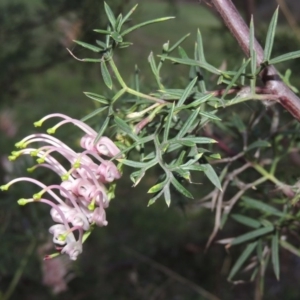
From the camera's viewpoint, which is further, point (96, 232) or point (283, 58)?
point (96, 232)

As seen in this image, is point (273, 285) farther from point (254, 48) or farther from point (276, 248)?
point (254, 48)

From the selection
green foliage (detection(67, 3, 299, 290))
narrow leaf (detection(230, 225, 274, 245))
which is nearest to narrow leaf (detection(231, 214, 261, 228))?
narrow leaf (detection(230, 225, 274, 245))

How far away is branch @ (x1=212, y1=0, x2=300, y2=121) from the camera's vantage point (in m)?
0.36

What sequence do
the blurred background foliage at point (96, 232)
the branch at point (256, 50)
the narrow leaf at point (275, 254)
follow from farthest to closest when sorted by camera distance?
the blurred background foliage at point (96, 232), the narrow leaf at point (275, 254), the branch at point (256, 50)

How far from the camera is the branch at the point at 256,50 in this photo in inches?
14.0

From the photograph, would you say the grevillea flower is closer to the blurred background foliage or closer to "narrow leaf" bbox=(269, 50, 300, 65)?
"narrow leaf" bbox=(269, 50, 300, 65)

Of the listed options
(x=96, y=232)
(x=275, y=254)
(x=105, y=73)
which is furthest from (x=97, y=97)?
(x=96, y=232)

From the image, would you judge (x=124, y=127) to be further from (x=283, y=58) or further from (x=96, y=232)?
(x=96, y=232)

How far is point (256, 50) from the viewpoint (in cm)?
37

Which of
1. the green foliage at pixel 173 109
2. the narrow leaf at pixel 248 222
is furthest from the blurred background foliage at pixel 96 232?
the green foliage at pixel 173 109

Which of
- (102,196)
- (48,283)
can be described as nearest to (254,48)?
(102,196)

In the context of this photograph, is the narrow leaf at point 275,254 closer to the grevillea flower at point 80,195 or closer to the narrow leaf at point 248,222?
the narrow leaf at point 248,222

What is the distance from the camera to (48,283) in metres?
0.90

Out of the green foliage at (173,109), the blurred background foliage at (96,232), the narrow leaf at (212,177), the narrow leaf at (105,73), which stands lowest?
the blurred background foliage at (96,232)
